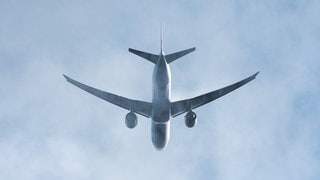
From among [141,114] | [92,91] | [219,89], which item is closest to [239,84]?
[219,89]

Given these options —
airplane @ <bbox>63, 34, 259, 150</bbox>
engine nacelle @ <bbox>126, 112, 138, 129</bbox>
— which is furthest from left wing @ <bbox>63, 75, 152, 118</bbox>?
engine nacelle @ <bbox>126, 112, 138, 129</bbox>

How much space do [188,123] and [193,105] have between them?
2.35m

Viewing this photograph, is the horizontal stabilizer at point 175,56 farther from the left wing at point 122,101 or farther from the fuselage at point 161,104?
the left wing at point 122,101

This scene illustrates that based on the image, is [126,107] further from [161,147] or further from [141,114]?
[161,147]

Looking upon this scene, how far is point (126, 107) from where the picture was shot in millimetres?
56906

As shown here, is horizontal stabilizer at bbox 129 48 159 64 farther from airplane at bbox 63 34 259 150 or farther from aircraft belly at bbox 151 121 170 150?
aircraft belly at bbox 151 121 170 150

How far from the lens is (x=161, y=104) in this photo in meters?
54.1

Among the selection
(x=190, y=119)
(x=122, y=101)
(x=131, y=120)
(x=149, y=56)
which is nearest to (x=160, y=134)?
(x=131, y=120)

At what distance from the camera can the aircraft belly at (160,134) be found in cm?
5631

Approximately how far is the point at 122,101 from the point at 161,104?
4527 millimetres

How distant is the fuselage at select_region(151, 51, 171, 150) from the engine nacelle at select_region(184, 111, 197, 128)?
68.5 inches

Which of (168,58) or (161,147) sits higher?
(168,58)

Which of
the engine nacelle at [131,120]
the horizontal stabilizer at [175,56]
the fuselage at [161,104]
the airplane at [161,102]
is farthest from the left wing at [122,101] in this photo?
the horizontal stabilizer at [175,56]

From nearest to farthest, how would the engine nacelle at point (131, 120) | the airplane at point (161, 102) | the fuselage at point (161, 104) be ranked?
the fuselage at point (161, 104)
the airplane at point (161, 102)
the engine nacelle at point (131, 120)
